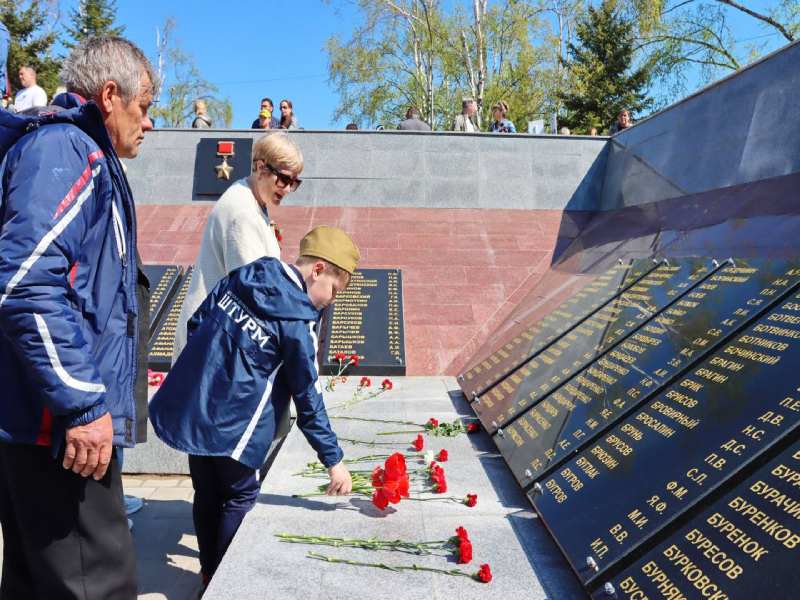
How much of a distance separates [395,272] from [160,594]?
3922mm

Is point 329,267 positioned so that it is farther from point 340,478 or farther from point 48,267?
point 48,267

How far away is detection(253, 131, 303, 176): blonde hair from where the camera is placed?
2703 mm

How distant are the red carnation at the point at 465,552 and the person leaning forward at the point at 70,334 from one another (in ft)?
3.28

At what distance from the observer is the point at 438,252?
668 centimetres

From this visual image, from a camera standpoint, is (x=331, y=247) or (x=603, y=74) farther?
(x=603, y=74)

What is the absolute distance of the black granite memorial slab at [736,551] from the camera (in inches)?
55.8

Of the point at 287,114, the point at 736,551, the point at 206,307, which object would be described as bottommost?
the point at 736,551

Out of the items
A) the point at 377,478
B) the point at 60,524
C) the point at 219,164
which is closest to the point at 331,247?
the point at 377,478

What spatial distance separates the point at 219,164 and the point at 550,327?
17.3 ft

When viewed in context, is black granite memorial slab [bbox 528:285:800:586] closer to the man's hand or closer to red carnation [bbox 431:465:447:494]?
red carnation [bbox 431:465:447:494]

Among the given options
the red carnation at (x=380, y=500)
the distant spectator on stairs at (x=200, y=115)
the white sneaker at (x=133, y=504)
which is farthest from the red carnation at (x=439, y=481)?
the distant spectator on stairs at (x=200, y=115)

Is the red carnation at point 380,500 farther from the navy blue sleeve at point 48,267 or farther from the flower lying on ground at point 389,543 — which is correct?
the navy blue sleeve at point 48,267

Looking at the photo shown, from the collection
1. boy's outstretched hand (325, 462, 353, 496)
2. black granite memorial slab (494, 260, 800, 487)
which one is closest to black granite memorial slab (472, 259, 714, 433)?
black granite memorial slab (494, 260, 800, 487)

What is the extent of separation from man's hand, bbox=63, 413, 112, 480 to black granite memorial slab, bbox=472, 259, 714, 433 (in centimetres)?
189
